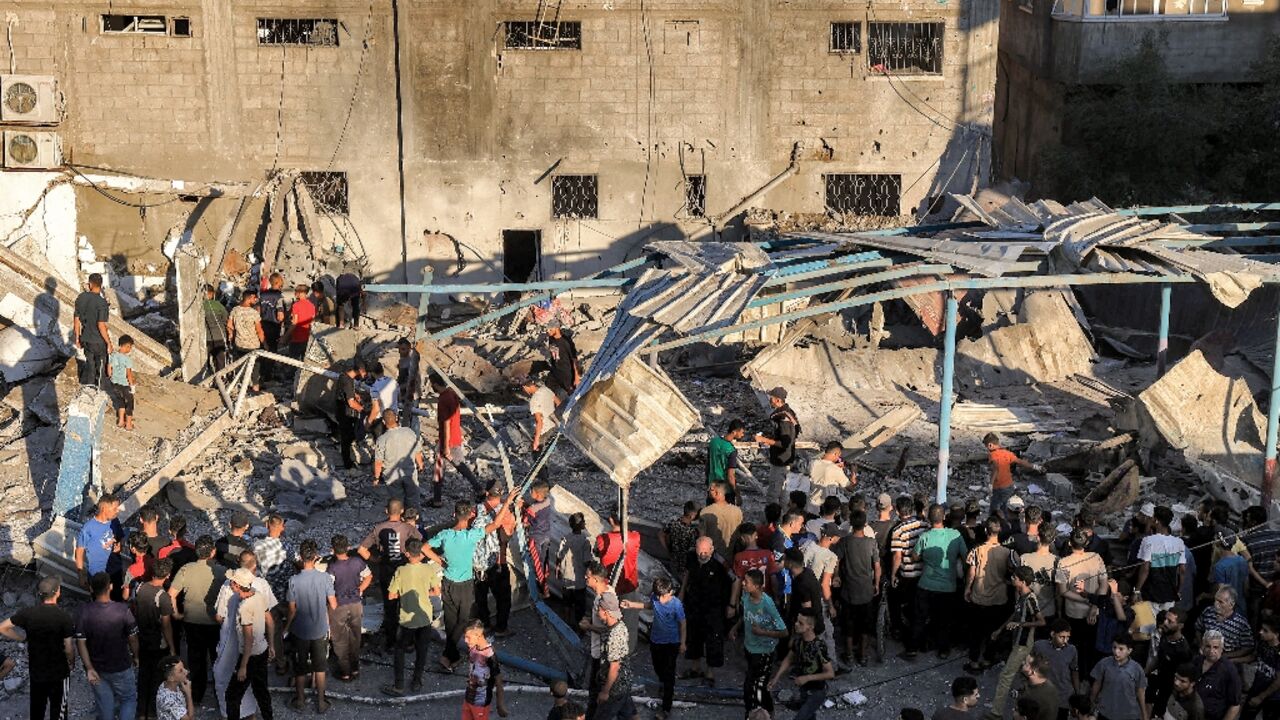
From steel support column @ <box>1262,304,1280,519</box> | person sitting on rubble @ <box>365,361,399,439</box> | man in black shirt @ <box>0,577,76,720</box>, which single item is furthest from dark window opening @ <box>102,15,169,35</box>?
steel support column @ <box>1262,304,1280,519</box>

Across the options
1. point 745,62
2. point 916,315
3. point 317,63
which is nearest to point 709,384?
point 916,315

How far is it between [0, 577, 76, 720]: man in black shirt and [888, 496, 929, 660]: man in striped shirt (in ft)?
20.7

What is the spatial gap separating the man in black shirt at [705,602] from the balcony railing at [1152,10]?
1876 centimetres

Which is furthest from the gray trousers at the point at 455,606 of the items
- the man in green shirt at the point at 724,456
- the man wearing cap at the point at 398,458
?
the man wearing cap at the point at 398,458

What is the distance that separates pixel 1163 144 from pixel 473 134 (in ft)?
36.7

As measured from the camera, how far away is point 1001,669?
13875 mm

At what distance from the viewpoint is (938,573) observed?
13648 mm

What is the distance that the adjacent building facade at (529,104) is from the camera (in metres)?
26.4

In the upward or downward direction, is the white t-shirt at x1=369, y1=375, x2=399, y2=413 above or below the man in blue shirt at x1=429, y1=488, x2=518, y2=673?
above

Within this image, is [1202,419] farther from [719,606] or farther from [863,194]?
[863,194]

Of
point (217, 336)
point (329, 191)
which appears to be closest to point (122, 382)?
point (217, 336)

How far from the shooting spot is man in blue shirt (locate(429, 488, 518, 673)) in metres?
13.4

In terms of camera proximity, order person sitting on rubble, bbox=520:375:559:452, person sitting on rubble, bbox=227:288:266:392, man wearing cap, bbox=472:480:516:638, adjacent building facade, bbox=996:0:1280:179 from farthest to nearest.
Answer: adjacent building facade, bbox=996:0:1280:179 < person sitting on rubble, bbox=227:288:266:392 < person sitting on rubble, bbox=520:375:559:452 < man wearing cap, bbox=472:480:516:638

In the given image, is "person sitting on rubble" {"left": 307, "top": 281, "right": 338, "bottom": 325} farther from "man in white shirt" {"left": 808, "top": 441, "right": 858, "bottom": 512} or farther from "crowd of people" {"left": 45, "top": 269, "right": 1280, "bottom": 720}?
"man in white shirt" {"left": 808, "top": 441, "right": 858, "bottom": 512}
